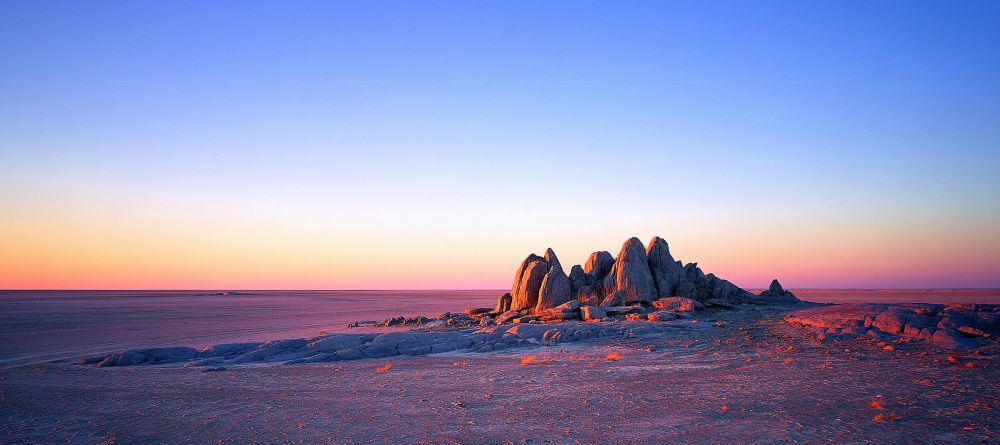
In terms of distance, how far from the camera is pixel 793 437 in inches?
415

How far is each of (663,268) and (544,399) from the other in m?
29.5

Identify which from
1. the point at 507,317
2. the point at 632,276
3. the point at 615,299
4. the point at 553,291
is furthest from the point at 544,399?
the point at 632,276

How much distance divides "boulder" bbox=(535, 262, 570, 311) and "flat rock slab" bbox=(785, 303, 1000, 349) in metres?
16.1

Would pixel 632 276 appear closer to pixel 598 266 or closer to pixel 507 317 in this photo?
pixel 598 266

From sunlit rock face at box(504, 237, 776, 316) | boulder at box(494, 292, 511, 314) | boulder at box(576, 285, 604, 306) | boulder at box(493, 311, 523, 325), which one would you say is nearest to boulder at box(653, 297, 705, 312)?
sunlit rock face at box(504, 237, 776, 316)

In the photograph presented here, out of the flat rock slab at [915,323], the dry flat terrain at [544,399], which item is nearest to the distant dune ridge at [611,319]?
the flat rock slab at [915,323]

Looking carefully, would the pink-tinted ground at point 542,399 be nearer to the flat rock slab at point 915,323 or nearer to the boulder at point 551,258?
the flat rock slab at point 915,323

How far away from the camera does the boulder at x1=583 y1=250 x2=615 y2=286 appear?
140 feet

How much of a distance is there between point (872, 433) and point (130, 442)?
49.4 ft

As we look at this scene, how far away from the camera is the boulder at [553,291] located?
39.5 meters

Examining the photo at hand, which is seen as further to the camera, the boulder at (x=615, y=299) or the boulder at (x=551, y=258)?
the boulder at (x=551, y=258)

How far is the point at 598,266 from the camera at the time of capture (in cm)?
4338

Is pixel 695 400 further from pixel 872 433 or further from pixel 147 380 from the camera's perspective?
pixel 147 380

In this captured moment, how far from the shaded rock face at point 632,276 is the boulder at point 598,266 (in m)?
1.93
